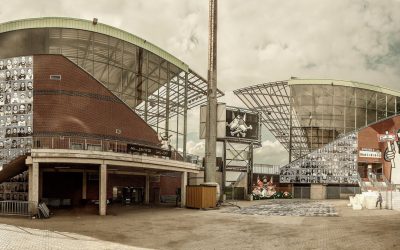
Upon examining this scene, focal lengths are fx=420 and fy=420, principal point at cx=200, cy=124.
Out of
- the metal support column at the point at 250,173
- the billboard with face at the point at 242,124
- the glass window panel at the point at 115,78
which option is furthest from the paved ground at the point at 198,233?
the metal support column at the point at 250,173

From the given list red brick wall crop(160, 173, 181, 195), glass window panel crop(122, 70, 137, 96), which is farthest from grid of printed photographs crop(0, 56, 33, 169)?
red brick wall crop(160, 173, 181, 195)

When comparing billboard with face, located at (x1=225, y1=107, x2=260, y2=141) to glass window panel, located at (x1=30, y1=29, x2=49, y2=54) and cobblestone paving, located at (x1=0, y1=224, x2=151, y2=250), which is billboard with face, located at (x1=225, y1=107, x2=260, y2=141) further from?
cobblestone paving, located at (x1=0, y1=224, x2=151, y2=250)

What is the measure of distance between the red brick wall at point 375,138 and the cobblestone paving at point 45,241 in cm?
4937

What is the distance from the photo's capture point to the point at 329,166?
197ft

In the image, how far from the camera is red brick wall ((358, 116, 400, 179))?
60531mm

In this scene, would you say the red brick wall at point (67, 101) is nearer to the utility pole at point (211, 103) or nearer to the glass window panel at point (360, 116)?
the utility pole at point (211, 103)

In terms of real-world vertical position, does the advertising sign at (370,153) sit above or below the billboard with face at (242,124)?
below

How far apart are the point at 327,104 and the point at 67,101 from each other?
42979 millimetres

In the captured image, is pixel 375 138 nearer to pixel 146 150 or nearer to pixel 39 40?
pixel 146 150

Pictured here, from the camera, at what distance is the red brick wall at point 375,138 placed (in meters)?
60.5

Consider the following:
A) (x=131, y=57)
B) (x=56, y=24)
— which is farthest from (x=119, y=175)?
(x=56, y=24)

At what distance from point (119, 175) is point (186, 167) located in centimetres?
792

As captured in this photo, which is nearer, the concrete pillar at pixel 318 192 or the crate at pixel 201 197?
the crate at pixel 201 197

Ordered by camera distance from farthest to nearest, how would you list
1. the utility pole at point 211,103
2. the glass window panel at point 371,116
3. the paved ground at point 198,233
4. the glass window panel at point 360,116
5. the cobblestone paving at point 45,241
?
the glass window panel at point 371,116
the glass window panel at point 360,116
the utility pole at point 211,103
the paved ground at point 198,233
the cobblestone paving at point 45,241
